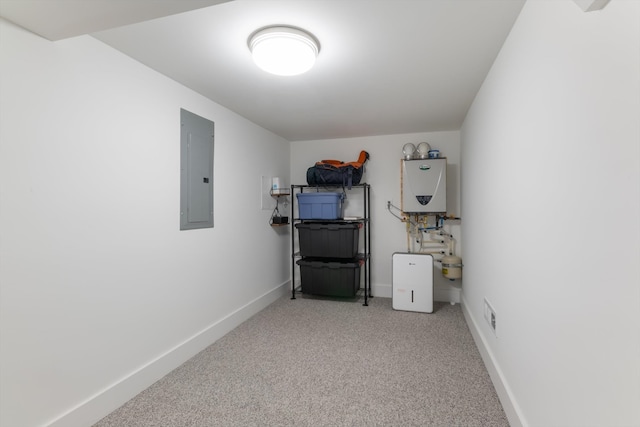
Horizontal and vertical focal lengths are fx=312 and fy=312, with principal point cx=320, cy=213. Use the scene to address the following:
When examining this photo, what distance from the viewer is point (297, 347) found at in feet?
9.09

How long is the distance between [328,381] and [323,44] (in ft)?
7.44

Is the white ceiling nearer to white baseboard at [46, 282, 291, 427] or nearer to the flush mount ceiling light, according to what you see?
the flush mount ceiling light

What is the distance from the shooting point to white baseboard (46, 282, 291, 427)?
1.74 m

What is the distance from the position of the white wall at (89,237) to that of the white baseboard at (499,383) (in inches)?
90.7

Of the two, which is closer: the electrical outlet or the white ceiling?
the white ceiling

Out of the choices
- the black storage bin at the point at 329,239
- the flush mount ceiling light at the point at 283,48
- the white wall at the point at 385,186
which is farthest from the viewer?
the white wall at the point at 385,186

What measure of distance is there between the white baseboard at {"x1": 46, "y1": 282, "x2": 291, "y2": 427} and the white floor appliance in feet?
6.01

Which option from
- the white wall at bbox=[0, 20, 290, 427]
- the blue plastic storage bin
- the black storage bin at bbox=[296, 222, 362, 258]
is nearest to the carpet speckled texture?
the white wall at bbox=[0, 20, 290, 427]

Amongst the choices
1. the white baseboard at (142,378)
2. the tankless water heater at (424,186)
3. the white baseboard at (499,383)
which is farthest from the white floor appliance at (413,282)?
the white baseboard at (142,378)

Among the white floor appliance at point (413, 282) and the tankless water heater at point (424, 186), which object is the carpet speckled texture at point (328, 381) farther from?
the tankless water heater at point (424, 186)

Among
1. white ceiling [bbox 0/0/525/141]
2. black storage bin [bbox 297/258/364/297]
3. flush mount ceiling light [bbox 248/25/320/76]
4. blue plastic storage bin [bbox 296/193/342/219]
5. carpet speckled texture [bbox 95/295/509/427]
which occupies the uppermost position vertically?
white ceiling [bbox 0/0/525/141]

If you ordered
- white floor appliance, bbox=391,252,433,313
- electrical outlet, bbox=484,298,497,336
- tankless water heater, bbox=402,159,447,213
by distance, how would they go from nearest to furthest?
electrical outlet, bbox=484,298,497,336
white floor appliance, bbox=391,252,433,313
tankless water heater, bbox=402,159,447,213

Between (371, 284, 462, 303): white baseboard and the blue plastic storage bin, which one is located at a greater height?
the blue plastic storage bin

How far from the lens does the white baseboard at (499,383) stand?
1.66 meters
